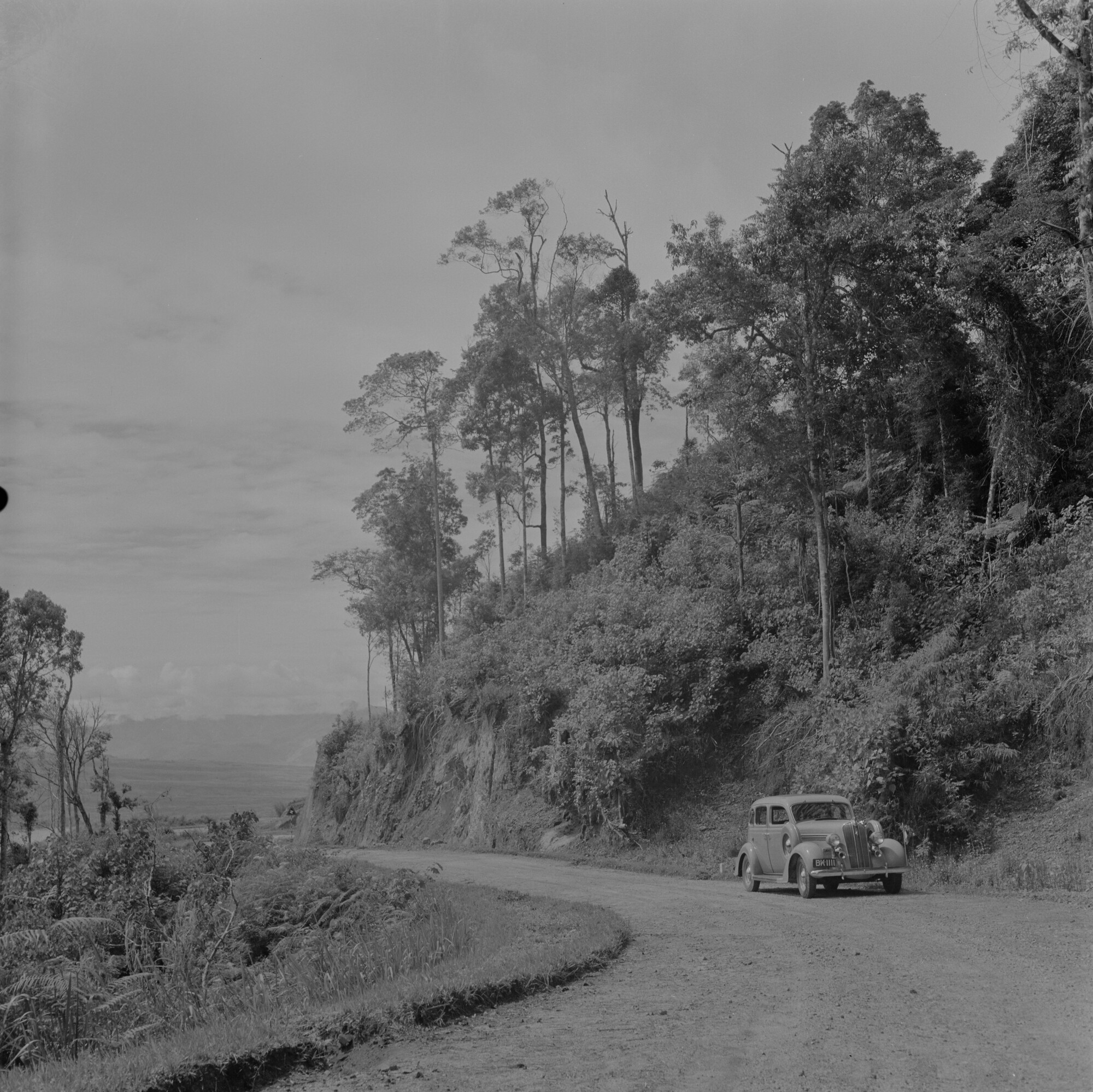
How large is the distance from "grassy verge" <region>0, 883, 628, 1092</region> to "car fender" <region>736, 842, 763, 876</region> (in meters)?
5.10

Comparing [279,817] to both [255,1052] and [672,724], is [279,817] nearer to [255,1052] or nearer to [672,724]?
[672,724]

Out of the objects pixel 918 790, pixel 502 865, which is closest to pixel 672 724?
pixel 502 865

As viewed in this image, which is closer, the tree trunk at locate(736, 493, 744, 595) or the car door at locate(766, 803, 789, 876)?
the car door at locate(766, 803, 789, 876)

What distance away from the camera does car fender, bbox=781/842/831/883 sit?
50.7ft

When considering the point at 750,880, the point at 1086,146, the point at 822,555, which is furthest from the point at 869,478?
the point at 1086,146

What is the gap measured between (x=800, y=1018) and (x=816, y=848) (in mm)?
8198

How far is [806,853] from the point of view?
51.0ft

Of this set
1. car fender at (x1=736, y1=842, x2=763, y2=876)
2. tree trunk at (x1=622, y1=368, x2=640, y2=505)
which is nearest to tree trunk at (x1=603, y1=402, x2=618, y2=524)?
tree trunk at (x1=622, y1=368, x2=640, y2=505)

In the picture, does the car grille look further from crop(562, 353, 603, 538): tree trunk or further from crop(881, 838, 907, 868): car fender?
crop(562, 353, 603, 538): tree trunk

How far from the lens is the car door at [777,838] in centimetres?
1658

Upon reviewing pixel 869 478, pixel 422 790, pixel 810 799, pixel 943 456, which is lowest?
pixel 422 790

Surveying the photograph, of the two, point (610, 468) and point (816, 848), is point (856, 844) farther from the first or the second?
point (610, 468)

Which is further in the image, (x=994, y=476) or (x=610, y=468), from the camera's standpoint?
(x=610, y=468)

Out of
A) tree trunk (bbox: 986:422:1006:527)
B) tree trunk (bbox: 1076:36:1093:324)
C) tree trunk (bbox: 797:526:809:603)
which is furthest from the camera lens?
tree trunk (bbox: 797:526:809:603)
